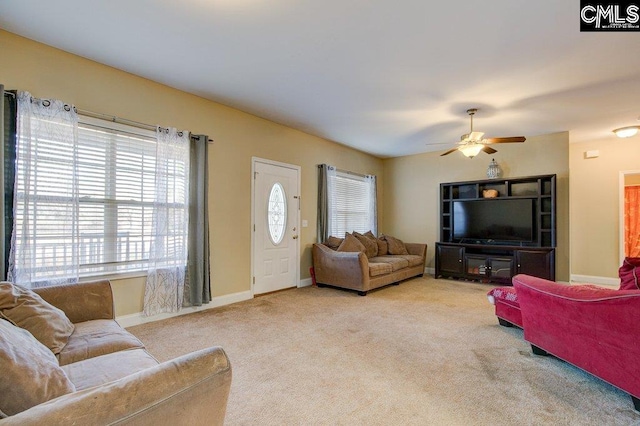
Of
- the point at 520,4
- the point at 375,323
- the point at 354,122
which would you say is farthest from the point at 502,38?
the point at 375,323

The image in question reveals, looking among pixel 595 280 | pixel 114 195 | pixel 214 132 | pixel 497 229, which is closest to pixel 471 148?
pixel 497 229

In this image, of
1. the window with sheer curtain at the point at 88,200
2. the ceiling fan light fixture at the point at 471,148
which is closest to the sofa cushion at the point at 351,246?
the ceiling fan light fixture at the point at 471,148

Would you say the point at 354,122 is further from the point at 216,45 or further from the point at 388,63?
the point at 216,45

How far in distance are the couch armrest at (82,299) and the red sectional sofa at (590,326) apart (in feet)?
10.9

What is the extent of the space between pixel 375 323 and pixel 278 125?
340 centimetres

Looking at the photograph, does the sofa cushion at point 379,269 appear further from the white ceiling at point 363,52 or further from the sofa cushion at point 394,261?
the white ceiling at point 363,52

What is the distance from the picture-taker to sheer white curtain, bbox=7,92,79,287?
2.68 metres

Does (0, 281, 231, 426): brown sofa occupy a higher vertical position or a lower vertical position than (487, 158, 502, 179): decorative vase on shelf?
lower

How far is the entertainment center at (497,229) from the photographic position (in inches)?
211

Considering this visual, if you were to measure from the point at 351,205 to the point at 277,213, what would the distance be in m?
2.11

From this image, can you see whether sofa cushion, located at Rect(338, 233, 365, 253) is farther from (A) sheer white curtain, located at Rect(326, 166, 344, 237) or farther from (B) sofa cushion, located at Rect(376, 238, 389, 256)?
(B) sofa cushion, located at Rect(376, 238, 389, 256)

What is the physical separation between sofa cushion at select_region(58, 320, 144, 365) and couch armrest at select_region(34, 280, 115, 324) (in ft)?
0.37

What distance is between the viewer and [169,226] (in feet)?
12.1

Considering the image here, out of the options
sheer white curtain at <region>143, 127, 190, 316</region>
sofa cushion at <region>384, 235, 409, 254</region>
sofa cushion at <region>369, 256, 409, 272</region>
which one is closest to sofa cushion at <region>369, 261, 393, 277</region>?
sofa cushion at <region>369, 256, 409, 272</region>
